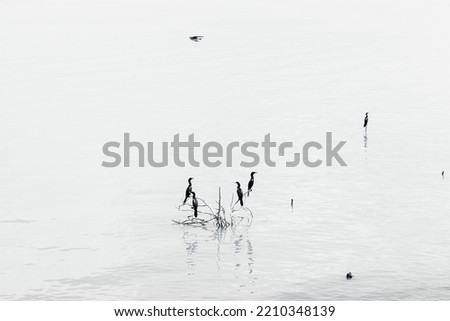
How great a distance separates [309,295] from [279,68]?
348 feet

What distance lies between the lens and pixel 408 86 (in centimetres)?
13950

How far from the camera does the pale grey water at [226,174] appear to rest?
5425 cm

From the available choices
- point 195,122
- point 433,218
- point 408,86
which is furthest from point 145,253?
point 408,86

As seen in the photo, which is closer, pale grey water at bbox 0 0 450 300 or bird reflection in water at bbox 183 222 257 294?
bird reflection in water at bbox 183 222 257 294

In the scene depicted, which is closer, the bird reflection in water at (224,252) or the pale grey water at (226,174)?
the bird reflection in water at (224,252)

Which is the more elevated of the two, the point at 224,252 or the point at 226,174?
the point at 226,174

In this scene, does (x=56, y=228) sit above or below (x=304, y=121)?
below

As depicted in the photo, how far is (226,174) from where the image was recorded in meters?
85.7

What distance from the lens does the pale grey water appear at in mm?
54250

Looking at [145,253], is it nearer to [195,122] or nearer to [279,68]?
[195,122]

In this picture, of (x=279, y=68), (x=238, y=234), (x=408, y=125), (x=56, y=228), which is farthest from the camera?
(x=279, y=68)

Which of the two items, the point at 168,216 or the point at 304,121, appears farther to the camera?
the point at 304,121
